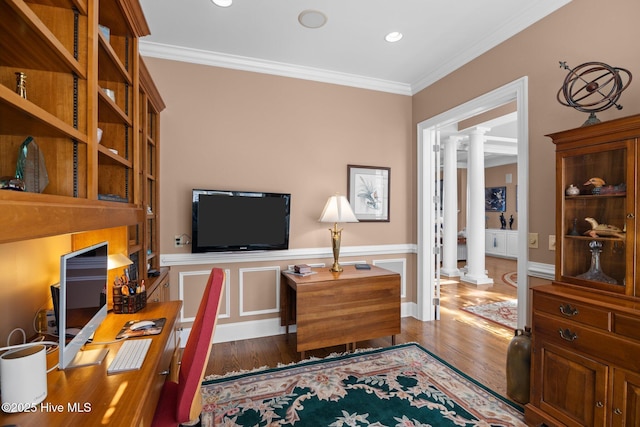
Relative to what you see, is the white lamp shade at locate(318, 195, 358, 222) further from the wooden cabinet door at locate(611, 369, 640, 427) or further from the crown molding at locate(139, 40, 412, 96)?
the wooden cabinet door at locate(611, 369, 640, 427)

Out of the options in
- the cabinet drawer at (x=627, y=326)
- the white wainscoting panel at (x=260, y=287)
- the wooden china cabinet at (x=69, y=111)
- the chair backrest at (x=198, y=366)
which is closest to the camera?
the wooden china cabinet at (x=69, y=111)

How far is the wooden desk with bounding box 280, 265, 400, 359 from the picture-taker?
2766mm

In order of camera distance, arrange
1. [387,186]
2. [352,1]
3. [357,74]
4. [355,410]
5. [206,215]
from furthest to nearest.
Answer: [387,186] < [357,74] < [206,215] < [352,1] < [355,410]

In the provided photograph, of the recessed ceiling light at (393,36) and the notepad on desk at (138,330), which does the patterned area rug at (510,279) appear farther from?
the notepad on desk at (138,330)

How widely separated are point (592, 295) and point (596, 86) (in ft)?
4.06

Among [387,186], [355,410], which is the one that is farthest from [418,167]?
[355,410]

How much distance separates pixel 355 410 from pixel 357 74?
3306 mm

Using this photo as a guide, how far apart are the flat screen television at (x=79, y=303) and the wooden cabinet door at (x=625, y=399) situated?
94.3 inches

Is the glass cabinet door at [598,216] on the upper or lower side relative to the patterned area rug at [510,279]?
upper

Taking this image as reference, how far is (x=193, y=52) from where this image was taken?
10.1 ft

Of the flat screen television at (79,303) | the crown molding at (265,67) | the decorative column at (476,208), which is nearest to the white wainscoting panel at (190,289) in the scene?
the flat screen television at (79,303)

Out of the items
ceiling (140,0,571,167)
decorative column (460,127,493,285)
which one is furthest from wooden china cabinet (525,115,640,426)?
decorative column (460,127,493,285)

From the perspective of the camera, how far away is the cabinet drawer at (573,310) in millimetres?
1610

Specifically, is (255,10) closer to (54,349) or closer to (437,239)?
(54,349)
